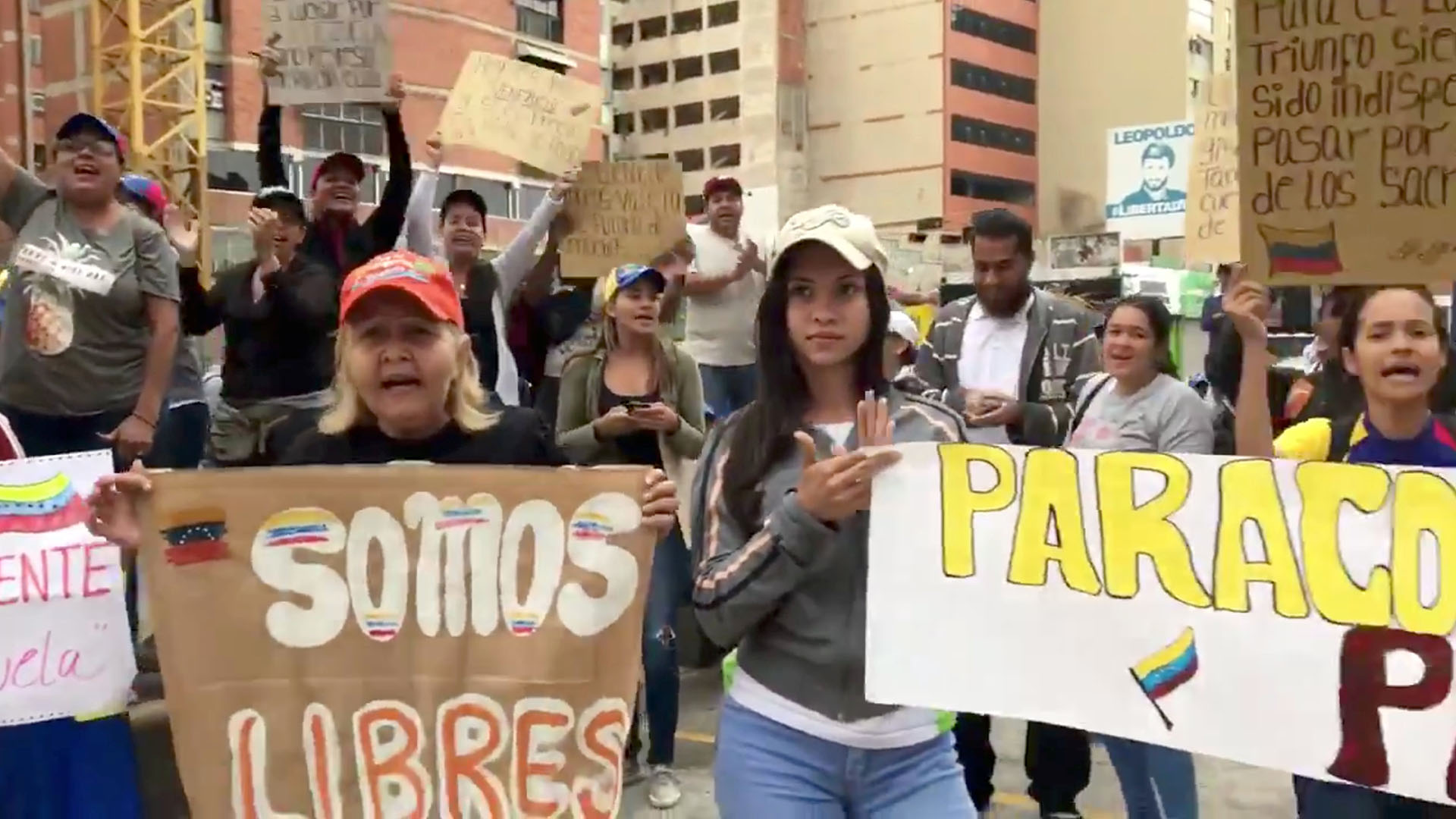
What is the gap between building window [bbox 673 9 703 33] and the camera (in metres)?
58.4

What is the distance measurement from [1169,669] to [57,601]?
93.7 inches

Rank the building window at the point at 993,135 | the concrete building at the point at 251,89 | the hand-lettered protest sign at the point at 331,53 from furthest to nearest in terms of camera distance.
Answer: the building window at the point at 993,135
the concrete building at the point at 251,89
the hand-lettered protest sign at the point at 331,53

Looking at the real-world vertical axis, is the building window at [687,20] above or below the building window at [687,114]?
above

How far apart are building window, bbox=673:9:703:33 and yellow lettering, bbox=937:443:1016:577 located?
5808 cm

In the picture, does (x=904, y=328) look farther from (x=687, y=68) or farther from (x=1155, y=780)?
(x=687, y=68)

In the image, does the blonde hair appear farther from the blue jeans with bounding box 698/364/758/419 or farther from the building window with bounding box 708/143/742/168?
the building window with bounding box 708/143/742/168

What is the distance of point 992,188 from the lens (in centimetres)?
5931

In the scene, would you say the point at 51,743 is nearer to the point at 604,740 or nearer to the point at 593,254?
the point at 604,740

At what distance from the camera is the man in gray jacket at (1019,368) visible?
4227 millimetres

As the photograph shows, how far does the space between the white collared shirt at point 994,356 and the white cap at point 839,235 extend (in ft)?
5.96

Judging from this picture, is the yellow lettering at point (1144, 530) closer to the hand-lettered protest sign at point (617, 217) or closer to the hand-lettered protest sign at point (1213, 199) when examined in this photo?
the hand-lettered protest sign at point (1213, 199)

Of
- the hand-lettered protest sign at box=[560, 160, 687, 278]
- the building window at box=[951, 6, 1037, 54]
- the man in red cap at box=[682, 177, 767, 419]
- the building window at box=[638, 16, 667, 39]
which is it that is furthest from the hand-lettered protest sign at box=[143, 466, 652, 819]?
the building window at box=[638, 16, 667, 39]

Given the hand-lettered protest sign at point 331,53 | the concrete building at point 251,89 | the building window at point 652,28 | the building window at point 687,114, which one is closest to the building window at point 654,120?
the building window at point 687,114

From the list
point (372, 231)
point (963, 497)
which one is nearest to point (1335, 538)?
point (963, 497)
